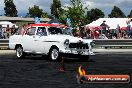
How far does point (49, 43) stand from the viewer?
21484 mm

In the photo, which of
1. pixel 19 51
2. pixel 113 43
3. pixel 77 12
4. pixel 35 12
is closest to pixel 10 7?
pixel 35 12

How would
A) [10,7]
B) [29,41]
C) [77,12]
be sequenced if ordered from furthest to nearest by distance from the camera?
[10,7], [77,12], [29,41]

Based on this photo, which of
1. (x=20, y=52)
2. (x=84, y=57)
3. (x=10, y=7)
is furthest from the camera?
(x=10, y=7)

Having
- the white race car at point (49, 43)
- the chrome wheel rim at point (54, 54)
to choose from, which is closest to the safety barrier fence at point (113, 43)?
the white race car at point (49, 43)

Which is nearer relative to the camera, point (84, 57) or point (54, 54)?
point (54, 54)

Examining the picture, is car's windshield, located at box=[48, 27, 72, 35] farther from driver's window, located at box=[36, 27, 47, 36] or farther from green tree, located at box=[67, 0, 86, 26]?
green tree, located at box=[67, 0, 86, 26]

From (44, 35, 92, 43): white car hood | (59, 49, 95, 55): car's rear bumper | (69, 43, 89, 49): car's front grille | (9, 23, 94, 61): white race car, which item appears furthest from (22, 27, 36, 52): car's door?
(69, 43, 89, 49): car's front grille

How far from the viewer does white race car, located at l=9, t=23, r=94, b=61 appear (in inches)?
818

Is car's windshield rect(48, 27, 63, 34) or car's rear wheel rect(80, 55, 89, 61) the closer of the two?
car's rear wheel rect(80, 55, 89, 61)

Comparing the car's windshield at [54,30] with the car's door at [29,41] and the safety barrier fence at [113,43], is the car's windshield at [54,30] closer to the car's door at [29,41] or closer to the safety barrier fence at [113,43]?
the car's door at [29,41]

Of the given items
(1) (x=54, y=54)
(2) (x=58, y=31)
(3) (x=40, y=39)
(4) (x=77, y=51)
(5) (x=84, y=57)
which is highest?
(2) (x=58, y=31)

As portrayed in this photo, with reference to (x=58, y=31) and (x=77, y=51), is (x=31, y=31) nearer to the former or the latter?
(x=58, y=31)

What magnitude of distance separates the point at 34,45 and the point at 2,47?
979 centimetres

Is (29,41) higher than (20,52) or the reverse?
higher
